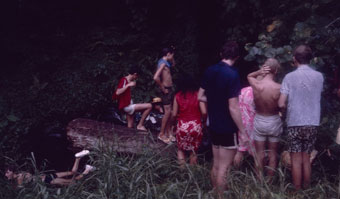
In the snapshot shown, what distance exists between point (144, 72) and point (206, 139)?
3554 millimetres

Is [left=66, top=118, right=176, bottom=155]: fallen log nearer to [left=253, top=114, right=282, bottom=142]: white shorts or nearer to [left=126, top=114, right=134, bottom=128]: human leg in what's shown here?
[left=126, top=114, right=134, bottom=128]: human leg

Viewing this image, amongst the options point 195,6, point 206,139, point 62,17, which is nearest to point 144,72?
point 195,6

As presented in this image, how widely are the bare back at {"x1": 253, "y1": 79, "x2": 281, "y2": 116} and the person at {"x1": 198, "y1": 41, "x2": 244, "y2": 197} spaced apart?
0.64 metres

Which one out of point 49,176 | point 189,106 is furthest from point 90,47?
point 189,106

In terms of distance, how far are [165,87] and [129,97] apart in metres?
0.73

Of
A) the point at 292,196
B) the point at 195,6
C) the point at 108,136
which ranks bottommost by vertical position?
the point at 292,196

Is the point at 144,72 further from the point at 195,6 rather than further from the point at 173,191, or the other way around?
the point at 173,191

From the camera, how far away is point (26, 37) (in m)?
10.5

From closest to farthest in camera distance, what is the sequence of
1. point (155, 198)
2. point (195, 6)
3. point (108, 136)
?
point (155, 198) < point (108, 136) < point (195, 6)

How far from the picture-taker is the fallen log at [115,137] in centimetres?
625

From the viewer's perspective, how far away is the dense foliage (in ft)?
27.4

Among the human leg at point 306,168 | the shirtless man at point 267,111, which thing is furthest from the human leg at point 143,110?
the human leg at point 306,168

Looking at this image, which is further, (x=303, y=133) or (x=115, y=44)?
(x=115, y=44)

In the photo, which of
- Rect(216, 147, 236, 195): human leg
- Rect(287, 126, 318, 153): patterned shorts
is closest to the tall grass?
Rect(216, 147, 236, 195): human leg
